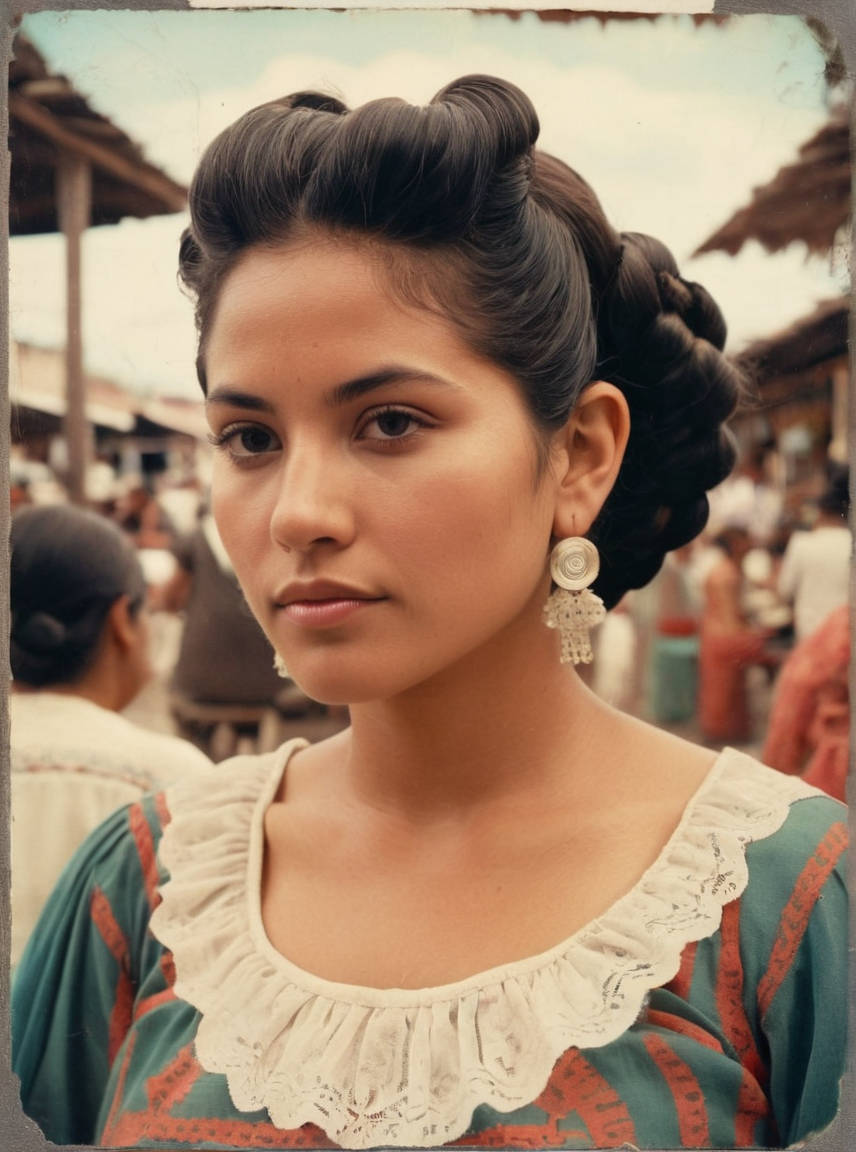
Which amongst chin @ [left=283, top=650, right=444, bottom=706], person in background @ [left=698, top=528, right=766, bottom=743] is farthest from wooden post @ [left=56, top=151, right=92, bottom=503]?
person in background @ [left=698, top=528, right=766, bottom=743]

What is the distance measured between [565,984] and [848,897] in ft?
0.92

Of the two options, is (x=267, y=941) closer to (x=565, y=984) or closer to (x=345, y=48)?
(x=565, y=984)

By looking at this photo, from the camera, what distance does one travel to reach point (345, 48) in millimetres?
1164

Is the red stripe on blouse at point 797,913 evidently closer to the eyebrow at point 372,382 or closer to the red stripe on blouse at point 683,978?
the red stripe on blouse at point 683,978

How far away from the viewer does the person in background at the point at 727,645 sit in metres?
1.51

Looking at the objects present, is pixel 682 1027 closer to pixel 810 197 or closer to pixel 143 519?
pixel 810 197

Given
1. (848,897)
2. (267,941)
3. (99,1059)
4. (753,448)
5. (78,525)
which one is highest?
(753,448)

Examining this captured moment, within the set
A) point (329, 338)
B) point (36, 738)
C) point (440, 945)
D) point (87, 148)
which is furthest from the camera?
point (36, 738)

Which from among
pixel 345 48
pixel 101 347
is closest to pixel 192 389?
pixel 101 347

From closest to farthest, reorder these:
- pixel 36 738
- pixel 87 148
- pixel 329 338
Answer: pixel 329 338 → pixel 87 148 → pixel 36 738

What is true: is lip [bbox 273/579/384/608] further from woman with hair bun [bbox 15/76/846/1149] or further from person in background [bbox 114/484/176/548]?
person in background [bbox 114/484/176/548]

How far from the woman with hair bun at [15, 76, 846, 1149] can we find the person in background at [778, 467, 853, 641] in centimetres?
14

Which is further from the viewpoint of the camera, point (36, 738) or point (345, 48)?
point (36, 738)

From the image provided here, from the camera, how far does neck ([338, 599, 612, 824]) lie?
118cm
